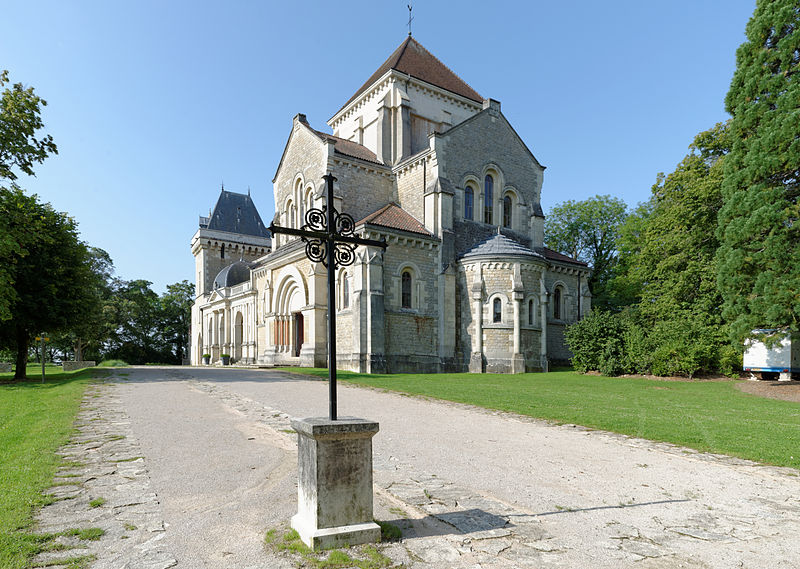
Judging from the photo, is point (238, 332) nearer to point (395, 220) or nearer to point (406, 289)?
point (406, 289)

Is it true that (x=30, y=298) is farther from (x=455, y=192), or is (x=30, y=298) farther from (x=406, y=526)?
(x=406, y=526)

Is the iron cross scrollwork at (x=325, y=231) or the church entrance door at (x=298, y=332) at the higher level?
the iron cross scrollwork at (x=325, y=231)

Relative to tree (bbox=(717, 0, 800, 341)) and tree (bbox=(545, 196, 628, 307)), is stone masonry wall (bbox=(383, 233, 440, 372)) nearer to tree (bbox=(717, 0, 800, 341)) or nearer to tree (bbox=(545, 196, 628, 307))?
tree (bbox=(717, 0, 800, 341))

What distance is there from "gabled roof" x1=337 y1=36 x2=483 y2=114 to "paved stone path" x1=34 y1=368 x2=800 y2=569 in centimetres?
2903

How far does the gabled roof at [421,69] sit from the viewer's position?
110ft

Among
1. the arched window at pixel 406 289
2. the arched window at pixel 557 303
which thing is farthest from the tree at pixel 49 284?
the arched window at pixel 557 303

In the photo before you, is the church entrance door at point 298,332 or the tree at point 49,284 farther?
the church entrance door at point 298,332

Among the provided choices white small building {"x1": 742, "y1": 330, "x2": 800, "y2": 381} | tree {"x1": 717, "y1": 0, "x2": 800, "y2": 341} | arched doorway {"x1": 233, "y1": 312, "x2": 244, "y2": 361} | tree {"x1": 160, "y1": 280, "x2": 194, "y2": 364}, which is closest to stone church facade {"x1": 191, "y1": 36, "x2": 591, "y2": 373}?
arched doorway {"x1": 233, "y1": 312, "x2": 244, "y2": 361}

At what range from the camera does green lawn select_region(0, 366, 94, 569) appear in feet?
12.5

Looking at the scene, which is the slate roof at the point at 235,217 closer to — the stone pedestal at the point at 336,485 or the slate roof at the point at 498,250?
the slate roof at the point at 498,250

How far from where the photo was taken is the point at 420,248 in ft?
86.3

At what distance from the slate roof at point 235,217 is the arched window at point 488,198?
28.4 meters

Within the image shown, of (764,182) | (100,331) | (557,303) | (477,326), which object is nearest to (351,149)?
(477,326)

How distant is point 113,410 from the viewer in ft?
34.7
